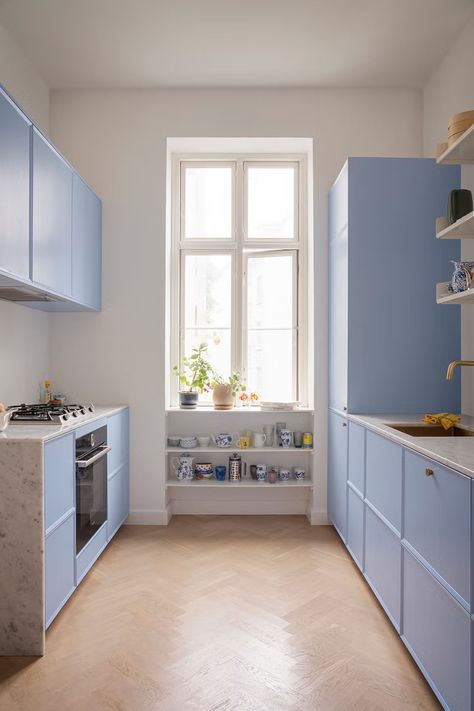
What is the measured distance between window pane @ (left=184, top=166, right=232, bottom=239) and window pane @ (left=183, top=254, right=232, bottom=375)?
0.19 meters

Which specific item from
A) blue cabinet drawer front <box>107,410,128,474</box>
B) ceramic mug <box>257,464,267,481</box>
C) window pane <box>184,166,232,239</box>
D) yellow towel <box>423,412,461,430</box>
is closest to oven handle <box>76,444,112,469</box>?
blue cabinet drawer front <box>107,410,128,474</box>

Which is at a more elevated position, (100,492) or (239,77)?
(239,77)

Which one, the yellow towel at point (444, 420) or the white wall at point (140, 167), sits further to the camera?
the white wall at point (140, 167)

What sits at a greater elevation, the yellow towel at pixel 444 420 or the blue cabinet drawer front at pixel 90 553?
the yellow towel at pixel 444 420

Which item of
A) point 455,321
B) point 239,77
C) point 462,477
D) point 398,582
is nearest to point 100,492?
point 398,582

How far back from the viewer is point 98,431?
2754 millimetres

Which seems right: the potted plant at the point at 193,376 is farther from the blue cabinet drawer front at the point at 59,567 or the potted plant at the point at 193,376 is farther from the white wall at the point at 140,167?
the blue cabinet drawer front at the point at 59,567

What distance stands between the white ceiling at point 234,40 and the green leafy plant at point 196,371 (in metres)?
1.89

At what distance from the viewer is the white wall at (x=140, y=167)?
3482 millimetres

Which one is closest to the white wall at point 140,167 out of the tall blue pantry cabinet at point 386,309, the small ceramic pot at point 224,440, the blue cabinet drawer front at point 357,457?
the small ceramic pot at point 224,440

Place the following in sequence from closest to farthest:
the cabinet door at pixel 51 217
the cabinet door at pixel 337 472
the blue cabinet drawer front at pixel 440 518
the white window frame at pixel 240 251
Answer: the blue cabinet drawer front at pixel 440 518 < the cabinet door at pixel 51 217 < the cabinet door at pixel 337 472 < the white window frame at pixel 240 251

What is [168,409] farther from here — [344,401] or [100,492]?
[344,401]

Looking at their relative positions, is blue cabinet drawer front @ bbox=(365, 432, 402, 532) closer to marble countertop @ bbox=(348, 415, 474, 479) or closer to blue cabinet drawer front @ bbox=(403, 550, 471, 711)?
marble countertop @ bbox=(348, 415, 474, 479)

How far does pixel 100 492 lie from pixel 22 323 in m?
1.13
